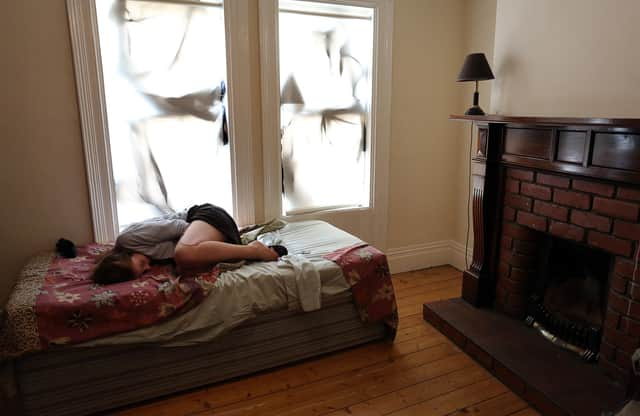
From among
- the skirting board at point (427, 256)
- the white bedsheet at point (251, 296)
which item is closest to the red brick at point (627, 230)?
the white bedsheet at point (251, 296)

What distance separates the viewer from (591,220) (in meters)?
2.07

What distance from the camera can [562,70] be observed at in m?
2.23

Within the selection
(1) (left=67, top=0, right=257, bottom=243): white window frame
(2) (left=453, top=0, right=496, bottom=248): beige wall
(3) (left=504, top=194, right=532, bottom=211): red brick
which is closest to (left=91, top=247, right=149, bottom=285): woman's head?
(1) (left=67, top=0, right=257, bottom=243): white window frame

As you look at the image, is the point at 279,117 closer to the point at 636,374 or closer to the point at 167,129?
the point at 167,129

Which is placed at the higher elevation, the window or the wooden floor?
the window

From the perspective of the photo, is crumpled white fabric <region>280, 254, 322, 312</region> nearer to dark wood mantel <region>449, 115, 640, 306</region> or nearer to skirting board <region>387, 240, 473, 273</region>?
dark wood mantel <region>449, 115, 640, 306</region>

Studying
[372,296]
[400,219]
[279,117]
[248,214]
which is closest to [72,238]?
[248,214]

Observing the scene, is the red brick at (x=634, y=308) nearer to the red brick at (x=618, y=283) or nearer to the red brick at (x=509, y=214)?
the red brick at (x=618, y=283)

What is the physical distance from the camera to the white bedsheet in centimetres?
202

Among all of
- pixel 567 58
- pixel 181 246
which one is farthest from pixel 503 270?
pixel 181 246

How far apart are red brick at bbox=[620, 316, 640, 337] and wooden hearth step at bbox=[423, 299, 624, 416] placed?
0.26 metres

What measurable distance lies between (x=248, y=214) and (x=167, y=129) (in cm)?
76

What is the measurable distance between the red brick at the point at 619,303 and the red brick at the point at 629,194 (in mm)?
442

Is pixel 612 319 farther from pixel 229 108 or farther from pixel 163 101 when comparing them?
pixel 163 101
